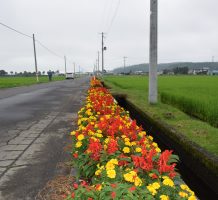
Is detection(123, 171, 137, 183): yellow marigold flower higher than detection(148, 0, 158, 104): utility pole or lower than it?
lower

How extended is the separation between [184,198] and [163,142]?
4520 mm

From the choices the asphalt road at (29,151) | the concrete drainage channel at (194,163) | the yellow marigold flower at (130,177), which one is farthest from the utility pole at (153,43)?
the yellow marigold flower at (130,177)

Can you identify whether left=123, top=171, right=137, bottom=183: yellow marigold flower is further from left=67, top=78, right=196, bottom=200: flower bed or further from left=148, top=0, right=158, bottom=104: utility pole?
left=148, top=0, right=158, bottom=104: utility pole

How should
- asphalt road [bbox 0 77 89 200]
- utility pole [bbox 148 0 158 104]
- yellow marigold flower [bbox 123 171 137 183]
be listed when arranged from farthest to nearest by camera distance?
utility pole [bbox 148 0 158 104] → asphalt road [bbox 0 77 89 200] → yellow marigold flower [bbox 123 171 137 183]

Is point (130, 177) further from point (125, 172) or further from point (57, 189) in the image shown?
point (57, 189)

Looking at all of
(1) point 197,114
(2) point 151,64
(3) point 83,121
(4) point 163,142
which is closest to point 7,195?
(3) point 83,121

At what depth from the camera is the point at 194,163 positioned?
4.97 m

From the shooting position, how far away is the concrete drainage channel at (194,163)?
4309mm

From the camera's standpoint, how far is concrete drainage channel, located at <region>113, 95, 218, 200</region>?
4309 mm

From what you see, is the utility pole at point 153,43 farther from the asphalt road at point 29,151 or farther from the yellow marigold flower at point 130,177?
the yellow marigold flower at point 130,177

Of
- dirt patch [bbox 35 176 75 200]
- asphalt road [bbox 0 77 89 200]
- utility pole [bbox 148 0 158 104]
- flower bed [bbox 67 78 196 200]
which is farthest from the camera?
utility pole [bbox 148 0 158 104]

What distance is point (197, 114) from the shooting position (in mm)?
9117

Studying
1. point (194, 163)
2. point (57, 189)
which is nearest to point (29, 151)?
point (57, 189)

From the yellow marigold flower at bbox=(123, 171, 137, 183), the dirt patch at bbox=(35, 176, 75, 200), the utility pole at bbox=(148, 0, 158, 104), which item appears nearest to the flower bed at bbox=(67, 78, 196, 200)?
the yellow marigold flower at bbox=(123, 171, 137, 183)
